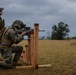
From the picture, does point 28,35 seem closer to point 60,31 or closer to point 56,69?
point 56,69

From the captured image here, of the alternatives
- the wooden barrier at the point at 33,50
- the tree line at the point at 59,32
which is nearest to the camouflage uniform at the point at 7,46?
the wooden barrier at the point at 33,50

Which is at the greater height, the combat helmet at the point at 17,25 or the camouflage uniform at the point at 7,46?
the combat helmet at the point at 17,25

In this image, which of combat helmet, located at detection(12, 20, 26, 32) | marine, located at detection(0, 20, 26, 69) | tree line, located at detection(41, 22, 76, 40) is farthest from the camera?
tree line, located at detection(41, 22, 76, 40)

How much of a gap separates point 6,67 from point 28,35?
1.65 meters

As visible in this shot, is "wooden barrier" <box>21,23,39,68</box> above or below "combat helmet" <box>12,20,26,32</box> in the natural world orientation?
below

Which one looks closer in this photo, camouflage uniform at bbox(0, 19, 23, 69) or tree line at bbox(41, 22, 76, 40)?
camouflage uniform at bbox(0, 19, 23, 69)

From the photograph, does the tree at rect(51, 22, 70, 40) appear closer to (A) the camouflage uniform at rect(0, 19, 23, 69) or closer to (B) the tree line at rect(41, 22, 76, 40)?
(B) the tree line at rect(41, 22, 76, 40)

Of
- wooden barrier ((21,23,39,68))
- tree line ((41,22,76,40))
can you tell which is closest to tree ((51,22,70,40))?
tree line ((41,22,76,40))

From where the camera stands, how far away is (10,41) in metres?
13.1

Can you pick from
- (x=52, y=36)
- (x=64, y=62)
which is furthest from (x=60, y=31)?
(x=64, y=62)

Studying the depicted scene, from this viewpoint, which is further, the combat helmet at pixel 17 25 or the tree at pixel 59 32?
the tree at pixel 59 32

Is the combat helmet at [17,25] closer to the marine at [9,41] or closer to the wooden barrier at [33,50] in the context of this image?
the marine at [9,41]

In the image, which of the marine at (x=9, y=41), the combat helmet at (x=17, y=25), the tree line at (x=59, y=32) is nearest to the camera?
the marine at (x=9, y=41)

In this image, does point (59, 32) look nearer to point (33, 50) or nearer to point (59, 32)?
point (59, 32)
